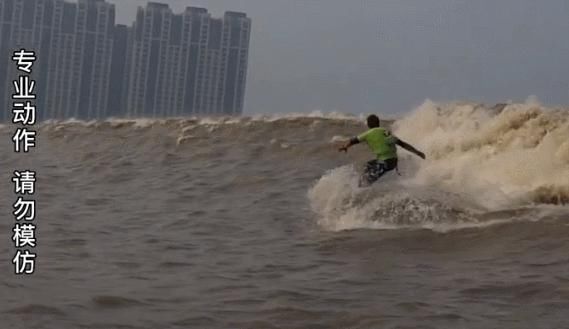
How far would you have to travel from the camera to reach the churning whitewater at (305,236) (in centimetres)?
548

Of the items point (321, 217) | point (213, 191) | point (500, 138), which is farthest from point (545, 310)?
point (500, 138)

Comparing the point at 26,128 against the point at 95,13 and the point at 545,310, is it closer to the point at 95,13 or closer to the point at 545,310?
the point at 545,310

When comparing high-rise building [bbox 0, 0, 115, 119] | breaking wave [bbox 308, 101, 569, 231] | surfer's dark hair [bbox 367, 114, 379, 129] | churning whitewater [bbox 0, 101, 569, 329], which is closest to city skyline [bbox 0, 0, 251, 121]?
high-rise building [bbox 0, 0, 115, 119]

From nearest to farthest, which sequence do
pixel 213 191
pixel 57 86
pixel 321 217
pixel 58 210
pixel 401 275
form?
pixel 401 275 < pixel 321 217 < pixel 58 210 < pixel 213 191 < pixel 57 86

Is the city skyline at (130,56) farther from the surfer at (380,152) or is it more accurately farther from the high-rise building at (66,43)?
the surfer at (380,152)

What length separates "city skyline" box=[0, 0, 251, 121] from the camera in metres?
31.8

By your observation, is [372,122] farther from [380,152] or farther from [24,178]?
[24,178]

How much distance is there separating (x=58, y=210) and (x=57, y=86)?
23811 millimetres

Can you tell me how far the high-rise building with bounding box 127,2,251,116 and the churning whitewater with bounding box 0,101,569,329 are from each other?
707 inches

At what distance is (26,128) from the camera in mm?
7273

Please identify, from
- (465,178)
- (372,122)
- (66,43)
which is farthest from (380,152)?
(66,43)

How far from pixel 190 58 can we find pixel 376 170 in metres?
25.9

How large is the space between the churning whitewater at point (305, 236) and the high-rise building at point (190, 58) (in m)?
18.0

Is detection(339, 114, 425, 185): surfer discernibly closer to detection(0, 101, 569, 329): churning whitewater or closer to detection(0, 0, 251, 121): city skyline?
detection(0, 101, 569, 329): churning whitewater
